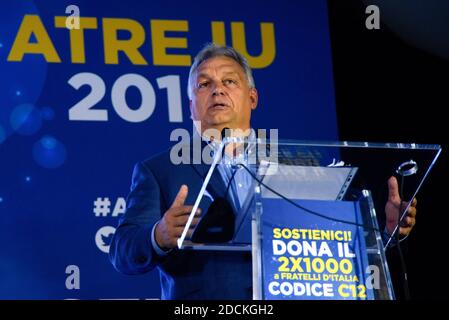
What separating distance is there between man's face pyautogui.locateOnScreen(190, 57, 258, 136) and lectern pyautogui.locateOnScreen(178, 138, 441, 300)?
0.93 metres

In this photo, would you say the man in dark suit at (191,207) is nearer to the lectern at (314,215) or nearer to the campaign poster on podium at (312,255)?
the lectern at (314,215)

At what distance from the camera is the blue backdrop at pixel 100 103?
3381mm

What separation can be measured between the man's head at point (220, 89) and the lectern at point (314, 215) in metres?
0.93

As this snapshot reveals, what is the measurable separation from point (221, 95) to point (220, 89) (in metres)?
0.03

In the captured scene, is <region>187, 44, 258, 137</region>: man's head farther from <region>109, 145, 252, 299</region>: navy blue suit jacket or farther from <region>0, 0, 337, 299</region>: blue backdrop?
<region>0, 0, 337, 299</region>: blue backdrop

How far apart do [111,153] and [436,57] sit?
174 centimetres

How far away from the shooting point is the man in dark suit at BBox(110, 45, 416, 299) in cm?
227

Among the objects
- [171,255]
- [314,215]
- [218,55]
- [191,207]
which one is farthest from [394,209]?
[218,55]

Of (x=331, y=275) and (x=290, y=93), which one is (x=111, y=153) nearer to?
(x=290, y=93)

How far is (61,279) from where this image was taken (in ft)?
10.9

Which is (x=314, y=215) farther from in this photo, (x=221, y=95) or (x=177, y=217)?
(x=221, y=95)

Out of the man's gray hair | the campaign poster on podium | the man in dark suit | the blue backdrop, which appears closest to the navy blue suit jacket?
the man in dark suit

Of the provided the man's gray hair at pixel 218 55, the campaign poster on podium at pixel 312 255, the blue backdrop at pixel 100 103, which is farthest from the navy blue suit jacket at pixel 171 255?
the blue backdrop at pixel 100 103
